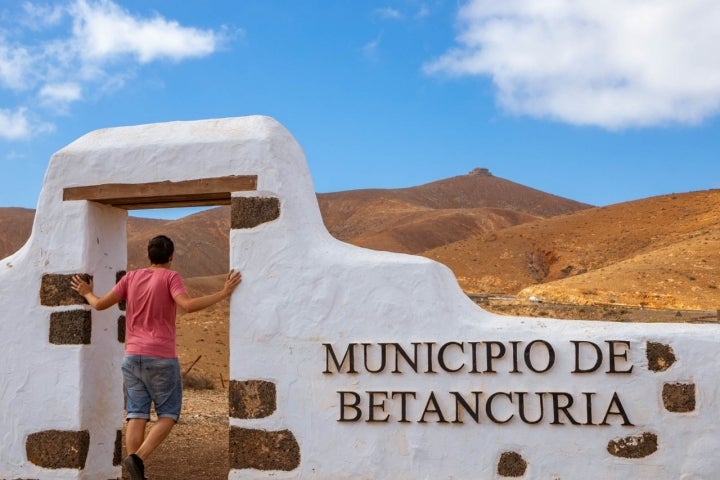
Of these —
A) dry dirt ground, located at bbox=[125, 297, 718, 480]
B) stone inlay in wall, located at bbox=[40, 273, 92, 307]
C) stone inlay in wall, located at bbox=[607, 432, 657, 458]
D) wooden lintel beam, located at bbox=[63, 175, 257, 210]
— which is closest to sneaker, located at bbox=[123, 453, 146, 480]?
stone inlay in wall, located at bbox=[40, 273, 92, 307]

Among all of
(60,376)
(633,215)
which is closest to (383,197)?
(633,215)

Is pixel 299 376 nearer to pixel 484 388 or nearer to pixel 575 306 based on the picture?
pixel 484 388

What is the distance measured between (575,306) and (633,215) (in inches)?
722

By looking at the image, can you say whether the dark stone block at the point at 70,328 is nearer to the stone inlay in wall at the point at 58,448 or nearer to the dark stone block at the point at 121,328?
the dark stone block at the point at 121,328

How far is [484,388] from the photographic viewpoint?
A: 5207 mm

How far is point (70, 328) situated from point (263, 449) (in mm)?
1779

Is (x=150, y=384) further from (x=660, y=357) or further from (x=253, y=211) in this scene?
(x=660, y=357)

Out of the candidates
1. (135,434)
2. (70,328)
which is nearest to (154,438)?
(135,434)

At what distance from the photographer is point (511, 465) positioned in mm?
5113

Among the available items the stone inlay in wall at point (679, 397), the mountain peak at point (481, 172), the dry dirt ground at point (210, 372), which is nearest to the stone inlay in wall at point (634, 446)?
the stone inlay in wall at point (679, 397)

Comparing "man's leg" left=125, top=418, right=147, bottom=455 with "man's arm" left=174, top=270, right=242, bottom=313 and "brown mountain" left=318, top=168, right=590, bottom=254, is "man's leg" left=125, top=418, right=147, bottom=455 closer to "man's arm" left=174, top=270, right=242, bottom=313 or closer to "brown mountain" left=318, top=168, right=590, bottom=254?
"man's arm" left=174, top=270, right=242, bottom=313

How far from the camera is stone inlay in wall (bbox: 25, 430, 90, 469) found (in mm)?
5895

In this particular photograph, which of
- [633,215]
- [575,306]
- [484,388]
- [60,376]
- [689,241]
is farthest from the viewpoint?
[633,215]

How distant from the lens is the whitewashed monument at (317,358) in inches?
197
